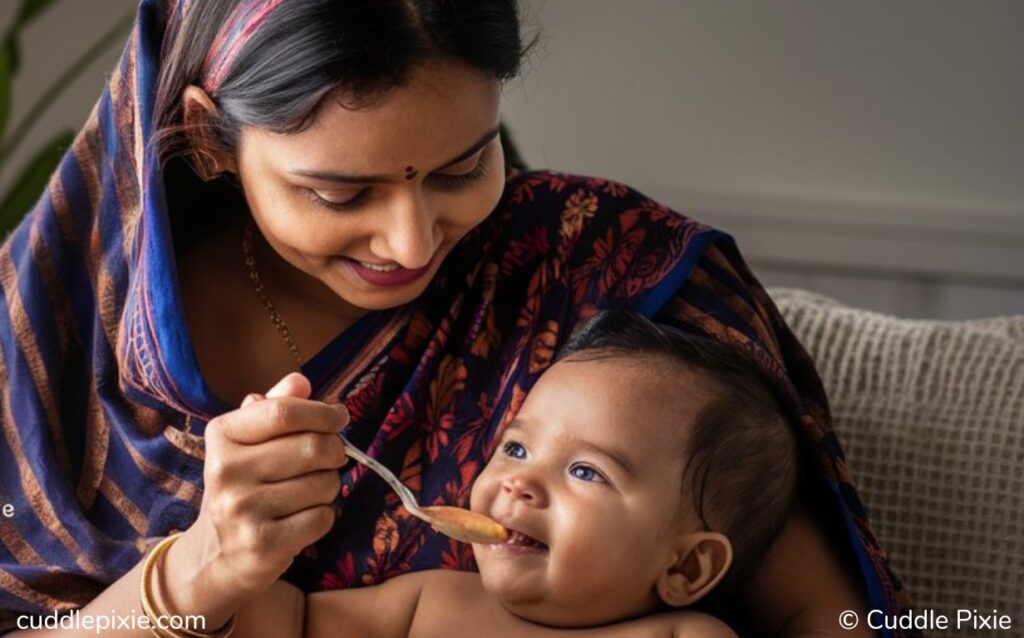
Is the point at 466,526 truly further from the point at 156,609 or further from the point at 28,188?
the point at 28,188

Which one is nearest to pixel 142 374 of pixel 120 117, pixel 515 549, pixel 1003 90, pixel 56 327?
pixel 56 327

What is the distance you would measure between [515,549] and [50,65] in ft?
6.37

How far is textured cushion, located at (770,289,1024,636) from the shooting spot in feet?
5.10

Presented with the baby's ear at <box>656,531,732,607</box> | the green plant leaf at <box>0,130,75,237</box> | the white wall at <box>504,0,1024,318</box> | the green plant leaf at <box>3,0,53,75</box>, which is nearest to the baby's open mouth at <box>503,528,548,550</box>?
the baby's ear at <box>656,531,732,607</box>

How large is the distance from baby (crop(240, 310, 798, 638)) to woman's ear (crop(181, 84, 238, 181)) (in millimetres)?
370

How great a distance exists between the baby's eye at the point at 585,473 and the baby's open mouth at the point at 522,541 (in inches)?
2.7

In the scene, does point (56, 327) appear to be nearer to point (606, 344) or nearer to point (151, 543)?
point (151, 543)

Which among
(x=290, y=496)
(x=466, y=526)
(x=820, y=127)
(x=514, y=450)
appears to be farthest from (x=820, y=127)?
A: (x=290, y=496)

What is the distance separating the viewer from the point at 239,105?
4.13 ft

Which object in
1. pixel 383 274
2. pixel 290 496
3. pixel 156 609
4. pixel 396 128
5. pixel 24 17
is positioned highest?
pixel 24 17

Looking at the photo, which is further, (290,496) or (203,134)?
(203,134)

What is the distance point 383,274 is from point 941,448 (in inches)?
27.7

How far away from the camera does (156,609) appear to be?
120 centimetres

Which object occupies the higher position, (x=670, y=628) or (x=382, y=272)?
(x=382, y=272)
